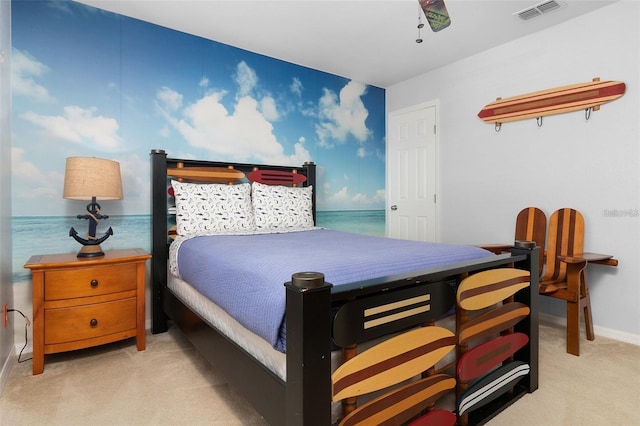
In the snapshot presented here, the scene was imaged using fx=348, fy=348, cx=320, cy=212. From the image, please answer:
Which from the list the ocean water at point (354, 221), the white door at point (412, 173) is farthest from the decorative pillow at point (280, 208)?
the white door at point (412, 173)

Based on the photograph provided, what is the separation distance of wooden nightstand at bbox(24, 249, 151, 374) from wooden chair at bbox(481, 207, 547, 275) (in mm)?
2945

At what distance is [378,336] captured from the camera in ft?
3.90

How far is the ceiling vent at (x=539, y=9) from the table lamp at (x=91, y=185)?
3.25m

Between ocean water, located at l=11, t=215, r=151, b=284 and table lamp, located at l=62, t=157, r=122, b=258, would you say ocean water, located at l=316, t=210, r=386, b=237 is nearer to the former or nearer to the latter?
ocean water, located at l=11, t=215, r=151, b=284

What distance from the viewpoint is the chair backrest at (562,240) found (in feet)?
8.85

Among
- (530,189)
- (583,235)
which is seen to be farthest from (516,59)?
(583,235)

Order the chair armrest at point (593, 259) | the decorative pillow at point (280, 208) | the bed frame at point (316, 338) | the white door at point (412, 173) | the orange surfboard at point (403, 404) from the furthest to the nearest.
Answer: the white door at point (412, 173), the decorative pillow at point (280, 208), the chair armrest at point (593, 259), the orange surfboard at point (403, 404), the bed frame at point (316, 338)

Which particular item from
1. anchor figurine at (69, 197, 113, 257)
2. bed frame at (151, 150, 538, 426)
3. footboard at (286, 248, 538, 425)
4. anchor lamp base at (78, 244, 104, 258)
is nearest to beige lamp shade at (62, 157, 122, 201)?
anchor figurine at (69, 197, 113, 257)

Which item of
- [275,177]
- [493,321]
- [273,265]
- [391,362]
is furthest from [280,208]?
[391,362]

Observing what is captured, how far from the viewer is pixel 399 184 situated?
4340mm

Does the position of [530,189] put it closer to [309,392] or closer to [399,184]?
[399,184]

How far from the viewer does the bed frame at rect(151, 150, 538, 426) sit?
1.00 m

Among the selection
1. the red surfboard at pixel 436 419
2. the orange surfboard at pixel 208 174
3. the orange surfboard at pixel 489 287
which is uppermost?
the orange surfboard at pixel 208 174

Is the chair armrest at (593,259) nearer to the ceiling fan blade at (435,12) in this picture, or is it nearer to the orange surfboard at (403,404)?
the orange surfboard at (403,404)
